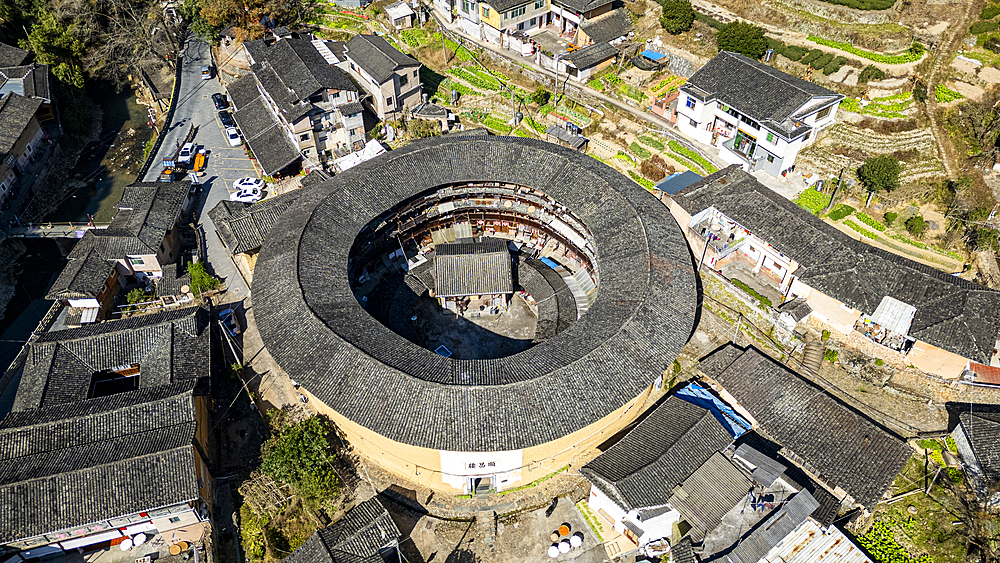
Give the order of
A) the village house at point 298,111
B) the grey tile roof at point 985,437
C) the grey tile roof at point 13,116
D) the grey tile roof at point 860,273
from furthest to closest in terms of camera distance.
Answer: the village house at point 298,111 < the grey tile roof at point 13,116 < the grey tile roof at point 860,273 < the grey tile roof at point 985,437

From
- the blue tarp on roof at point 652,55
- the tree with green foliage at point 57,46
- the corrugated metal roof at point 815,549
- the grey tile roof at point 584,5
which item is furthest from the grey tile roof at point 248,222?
the corrugated metal roof at point 815,549

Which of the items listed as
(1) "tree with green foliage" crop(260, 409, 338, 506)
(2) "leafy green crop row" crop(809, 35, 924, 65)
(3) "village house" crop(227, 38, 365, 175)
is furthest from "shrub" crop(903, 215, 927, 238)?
(3) "village house" crop(227, 38, 365, 175)

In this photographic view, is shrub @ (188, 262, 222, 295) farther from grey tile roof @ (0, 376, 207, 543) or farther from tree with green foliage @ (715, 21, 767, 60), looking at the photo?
tree with green foliage @ (715, 21, 767, 60)

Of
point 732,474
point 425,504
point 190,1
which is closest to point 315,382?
point 425,504

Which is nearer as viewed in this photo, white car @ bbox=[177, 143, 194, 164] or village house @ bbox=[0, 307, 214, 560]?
village house @ bbox=[0, 307, 214, 560]

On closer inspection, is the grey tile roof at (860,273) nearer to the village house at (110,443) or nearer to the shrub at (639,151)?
the shrub at (639,151)

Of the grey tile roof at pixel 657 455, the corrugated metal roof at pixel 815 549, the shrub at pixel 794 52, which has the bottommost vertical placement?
the corrugated metal roof at pixel 815 549
